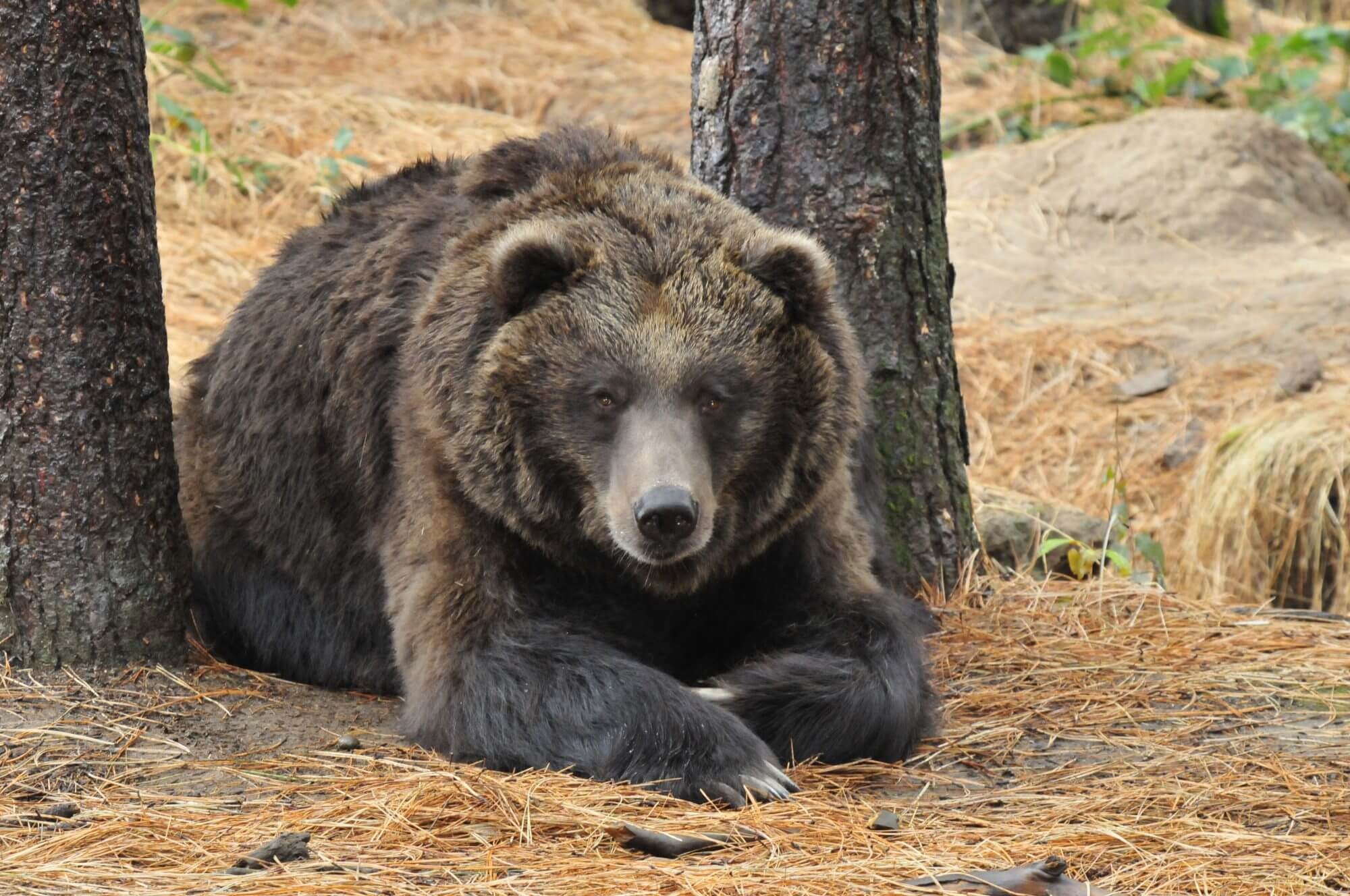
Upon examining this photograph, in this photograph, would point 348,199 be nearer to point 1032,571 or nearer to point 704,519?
point 704,519

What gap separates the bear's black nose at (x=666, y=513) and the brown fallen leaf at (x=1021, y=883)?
3.77ft

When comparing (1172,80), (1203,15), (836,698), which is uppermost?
(1203,15)

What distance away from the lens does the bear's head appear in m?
4.20

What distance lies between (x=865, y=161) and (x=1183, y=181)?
6.30 metres

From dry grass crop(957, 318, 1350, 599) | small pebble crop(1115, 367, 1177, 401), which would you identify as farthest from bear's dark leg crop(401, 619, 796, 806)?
small pebble crop(1115, 367, 1177, 401)

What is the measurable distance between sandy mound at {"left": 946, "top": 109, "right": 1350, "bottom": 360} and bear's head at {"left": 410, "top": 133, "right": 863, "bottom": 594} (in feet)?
17.8

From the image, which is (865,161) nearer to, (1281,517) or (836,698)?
(836,698)

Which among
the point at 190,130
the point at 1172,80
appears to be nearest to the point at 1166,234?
the point at 1172,80

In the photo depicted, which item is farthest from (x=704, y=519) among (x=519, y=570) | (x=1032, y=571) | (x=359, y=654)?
(x=1032, y=571)

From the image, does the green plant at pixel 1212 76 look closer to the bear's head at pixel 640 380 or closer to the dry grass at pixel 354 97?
the dry grass at pixel 354 97

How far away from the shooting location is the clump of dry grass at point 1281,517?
304 inches

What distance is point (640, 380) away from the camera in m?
4.19

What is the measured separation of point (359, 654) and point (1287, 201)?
848 centimetres

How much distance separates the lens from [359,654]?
507 centimetres
